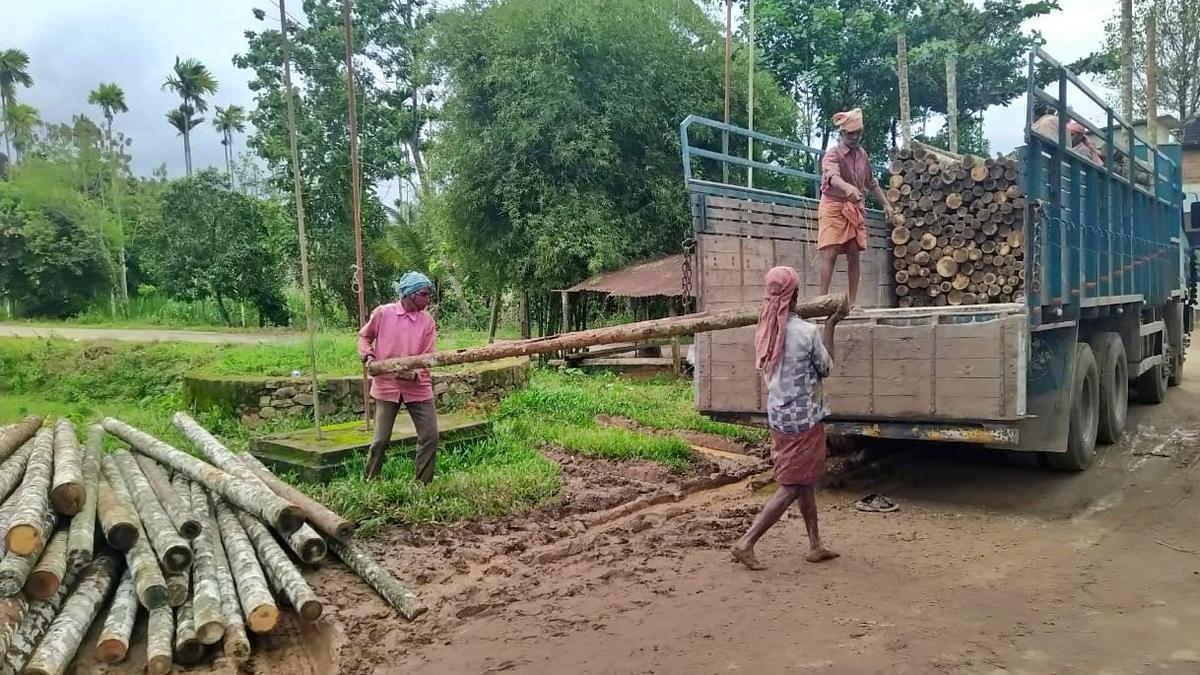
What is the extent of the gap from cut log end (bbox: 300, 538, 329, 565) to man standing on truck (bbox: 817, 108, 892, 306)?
13.0 ft

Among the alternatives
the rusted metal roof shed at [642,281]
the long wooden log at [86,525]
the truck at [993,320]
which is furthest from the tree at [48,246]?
the truck at [993,320]

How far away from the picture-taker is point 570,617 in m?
3.99

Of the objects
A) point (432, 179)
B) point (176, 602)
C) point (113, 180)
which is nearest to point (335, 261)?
point (432, 179)

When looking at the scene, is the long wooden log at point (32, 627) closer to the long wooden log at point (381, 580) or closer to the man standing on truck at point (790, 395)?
the long wooden log at point (381, 580)

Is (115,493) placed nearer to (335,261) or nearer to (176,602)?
(176,602)

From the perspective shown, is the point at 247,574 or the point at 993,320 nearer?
the point at 247,574

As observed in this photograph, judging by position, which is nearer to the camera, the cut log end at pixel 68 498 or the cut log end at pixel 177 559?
the cut log end at pixel 177 559

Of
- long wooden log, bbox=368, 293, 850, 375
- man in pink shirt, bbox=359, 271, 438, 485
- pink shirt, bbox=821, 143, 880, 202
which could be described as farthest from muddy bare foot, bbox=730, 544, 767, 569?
pink shirt, bbox=821, 143, 880, 202

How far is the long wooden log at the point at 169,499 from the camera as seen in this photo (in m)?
4.27

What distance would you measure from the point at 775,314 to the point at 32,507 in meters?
3.74

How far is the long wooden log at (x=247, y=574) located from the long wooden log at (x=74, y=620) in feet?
1.80

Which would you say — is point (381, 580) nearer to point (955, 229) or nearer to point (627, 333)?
point (627, 333)

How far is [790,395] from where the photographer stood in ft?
14.8

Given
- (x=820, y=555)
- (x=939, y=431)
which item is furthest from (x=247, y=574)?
(x=939, y=431)
